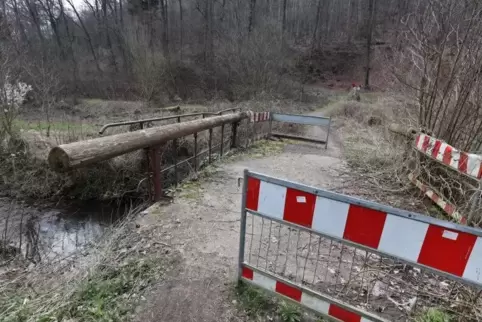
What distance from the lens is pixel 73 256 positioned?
313 cm

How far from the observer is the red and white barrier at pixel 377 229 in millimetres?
1377

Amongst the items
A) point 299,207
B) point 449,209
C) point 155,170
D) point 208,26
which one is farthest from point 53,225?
point 208,26

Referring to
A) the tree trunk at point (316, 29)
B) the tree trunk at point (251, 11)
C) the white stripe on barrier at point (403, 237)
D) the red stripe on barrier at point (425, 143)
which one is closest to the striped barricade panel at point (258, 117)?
the red stripe on barrier at point (425, 143)

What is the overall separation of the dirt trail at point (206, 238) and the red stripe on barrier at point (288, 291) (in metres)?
0.38

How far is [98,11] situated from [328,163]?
29797 millimetres

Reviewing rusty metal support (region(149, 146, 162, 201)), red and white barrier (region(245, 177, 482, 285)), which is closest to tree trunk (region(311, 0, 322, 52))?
rusty metal support (region(149, 146, 162, 201))

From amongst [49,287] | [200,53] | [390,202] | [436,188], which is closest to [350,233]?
[49,287]

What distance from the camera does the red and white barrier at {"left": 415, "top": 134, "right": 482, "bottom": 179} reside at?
2895 millimetres

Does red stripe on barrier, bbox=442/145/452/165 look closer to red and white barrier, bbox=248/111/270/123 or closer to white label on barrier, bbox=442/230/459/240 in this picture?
white label on barrier, bbox=442/230/459/240

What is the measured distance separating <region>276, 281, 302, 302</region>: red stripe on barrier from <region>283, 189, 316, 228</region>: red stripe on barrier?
0.53 metres

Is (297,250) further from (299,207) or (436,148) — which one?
(436,148)

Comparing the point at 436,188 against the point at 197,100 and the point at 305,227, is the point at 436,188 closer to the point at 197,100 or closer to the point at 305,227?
the point at 305,227

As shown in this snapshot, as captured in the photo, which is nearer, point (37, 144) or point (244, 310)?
point (244, 310)

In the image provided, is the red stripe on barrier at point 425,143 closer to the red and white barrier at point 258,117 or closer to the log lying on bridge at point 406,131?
the log lying on bridge at point 406,131
